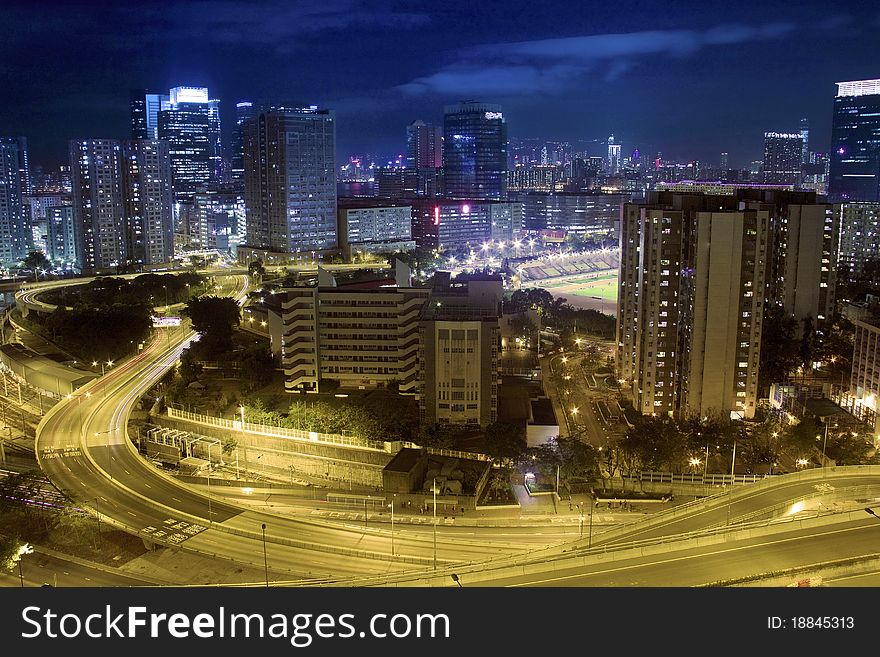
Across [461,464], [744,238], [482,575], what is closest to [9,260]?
[461,464]

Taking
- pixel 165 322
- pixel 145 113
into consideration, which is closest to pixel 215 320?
pixel 165 322

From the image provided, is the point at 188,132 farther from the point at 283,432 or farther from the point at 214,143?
the point at 283,432

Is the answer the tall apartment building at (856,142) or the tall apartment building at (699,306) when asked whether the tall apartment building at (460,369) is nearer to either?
the tall apartment building at (699,306)

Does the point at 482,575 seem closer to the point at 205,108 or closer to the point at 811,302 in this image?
the point at 811,302

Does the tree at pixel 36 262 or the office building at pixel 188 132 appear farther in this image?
the office building at pixel 188 132

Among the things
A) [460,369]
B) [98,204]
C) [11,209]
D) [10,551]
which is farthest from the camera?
[11,209]

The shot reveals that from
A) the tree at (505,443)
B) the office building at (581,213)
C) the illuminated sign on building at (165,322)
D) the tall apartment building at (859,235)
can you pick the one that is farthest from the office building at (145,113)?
the tree at (505,443)

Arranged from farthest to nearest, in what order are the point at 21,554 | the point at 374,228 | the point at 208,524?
the point at 374,228, the point at 208,524, the point at 21,554
